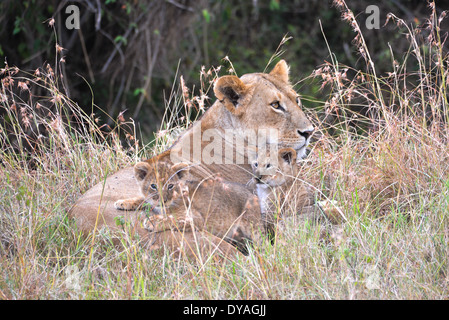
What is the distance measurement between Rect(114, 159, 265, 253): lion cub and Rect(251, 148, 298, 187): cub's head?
143 mm

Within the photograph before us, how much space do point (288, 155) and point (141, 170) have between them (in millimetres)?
985

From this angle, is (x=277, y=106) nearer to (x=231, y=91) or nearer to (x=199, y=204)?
(x=231, y=91)

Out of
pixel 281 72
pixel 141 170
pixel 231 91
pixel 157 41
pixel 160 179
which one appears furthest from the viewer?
pixel 157 41

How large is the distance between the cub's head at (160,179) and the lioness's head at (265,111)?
2.10 feet

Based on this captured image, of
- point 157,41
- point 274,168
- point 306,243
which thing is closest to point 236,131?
point 274,168

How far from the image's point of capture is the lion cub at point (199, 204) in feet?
13.1

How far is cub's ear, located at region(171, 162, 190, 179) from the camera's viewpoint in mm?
4020

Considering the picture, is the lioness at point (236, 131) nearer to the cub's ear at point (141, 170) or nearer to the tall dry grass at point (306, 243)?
the cub's ear at point (141, 170)

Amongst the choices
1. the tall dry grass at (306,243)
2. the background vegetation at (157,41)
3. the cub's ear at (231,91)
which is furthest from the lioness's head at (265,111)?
the background vegetation at (157,41)

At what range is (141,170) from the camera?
414 centimetres

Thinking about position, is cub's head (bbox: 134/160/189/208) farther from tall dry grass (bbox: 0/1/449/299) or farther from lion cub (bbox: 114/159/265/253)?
tall dry grass (bbox: 0/1/449/299)

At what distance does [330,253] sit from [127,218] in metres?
1.24

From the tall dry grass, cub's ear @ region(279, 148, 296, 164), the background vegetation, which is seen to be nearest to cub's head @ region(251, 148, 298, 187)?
cub's ear @ region(279, 148, 296, 164)
